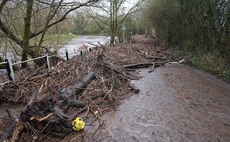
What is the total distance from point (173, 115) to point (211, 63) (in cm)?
560

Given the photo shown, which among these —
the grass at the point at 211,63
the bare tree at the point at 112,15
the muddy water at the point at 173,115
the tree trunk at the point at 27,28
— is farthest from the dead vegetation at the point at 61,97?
the bare tree at the point at 112,15

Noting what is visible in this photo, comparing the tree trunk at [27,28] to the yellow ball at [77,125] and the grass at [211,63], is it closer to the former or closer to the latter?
the yellow ball at [77,125]

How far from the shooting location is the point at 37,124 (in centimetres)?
344

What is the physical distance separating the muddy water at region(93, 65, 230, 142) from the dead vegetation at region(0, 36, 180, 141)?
1.76 ft

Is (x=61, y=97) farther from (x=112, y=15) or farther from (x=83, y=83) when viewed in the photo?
(x=112, y=15)

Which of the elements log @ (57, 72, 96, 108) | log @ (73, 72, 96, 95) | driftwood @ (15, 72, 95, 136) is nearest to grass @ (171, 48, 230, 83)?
log @ (73, 72, 96, 95)

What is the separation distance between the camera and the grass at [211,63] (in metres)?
7.69

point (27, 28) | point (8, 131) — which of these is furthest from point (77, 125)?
point (27, 28)

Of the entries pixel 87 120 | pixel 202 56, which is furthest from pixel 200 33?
pixel 87 120

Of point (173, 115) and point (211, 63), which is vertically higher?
point (211, 63)

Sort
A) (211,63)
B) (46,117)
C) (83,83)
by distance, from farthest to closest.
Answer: (211,63) → (83,83) → (46,117)

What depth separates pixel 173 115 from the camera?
450 centimetres

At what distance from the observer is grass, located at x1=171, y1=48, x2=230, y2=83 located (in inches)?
303

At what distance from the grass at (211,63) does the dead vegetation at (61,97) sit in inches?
150
